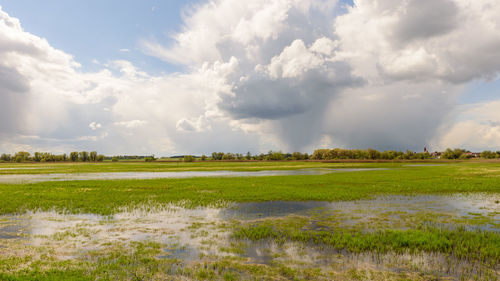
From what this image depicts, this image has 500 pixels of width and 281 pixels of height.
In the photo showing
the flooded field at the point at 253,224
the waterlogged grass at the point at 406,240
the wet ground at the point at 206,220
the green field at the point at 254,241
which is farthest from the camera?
the wet ground at the point at 206,220

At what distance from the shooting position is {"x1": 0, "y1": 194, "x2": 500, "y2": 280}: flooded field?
12.0 meters

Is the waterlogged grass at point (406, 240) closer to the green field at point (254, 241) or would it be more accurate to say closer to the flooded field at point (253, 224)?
the green field at point (254, 241)

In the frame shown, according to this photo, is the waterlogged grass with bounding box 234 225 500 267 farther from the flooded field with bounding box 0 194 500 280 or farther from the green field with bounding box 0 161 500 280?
the flooded field with bounding box 0 194 500 280

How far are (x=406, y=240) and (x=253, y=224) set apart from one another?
9.90 m

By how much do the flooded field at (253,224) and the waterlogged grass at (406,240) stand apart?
1.84 feet

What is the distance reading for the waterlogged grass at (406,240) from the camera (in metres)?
12.9

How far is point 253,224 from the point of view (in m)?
18.8

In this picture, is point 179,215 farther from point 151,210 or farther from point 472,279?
point 472,279

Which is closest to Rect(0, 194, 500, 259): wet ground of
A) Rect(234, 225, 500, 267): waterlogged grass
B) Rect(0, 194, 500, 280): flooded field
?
Rect(0, 194, 500, 280): flooded field

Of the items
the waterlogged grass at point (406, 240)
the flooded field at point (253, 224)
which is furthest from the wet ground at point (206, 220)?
the waterlogged grass at point (406, 240)

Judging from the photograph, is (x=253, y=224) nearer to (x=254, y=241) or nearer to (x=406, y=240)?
(x=254, y=241)

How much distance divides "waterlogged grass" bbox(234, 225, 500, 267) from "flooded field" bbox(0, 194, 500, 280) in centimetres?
56

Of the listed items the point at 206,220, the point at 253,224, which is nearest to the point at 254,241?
the point at 253,224

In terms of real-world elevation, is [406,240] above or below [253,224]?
above
